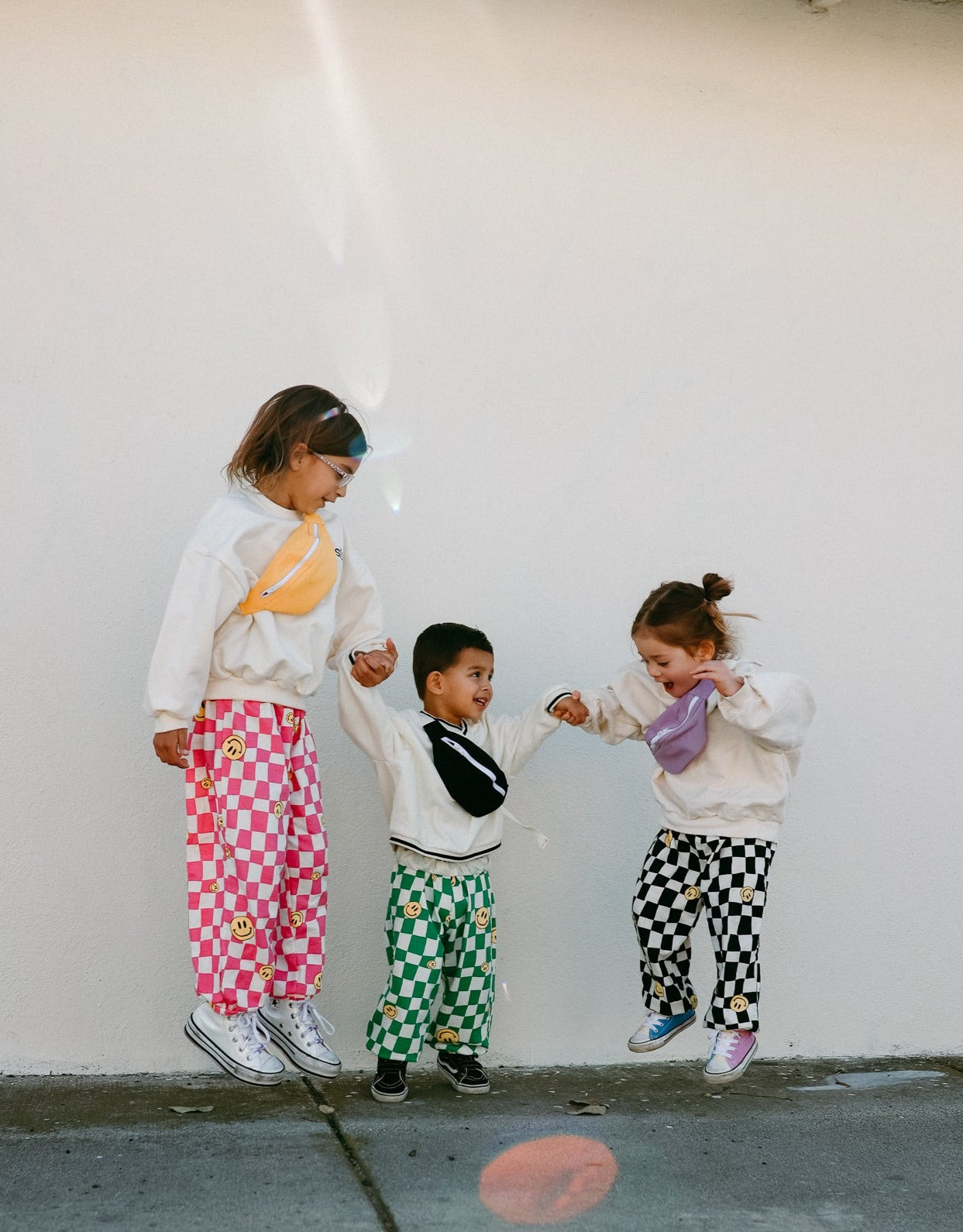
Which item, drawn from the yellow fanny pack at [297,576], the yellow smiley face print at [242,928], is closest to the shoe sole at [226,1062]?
the yellow smiley face print at [242,928]

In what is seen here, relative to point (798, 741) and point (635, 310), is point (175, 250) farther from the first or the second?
point (798, 741)

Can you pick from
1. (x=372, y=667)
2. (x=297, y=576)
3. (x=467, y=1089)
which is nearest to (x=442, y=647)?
(x=372, y=667)

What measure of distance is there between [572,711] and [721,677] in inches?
16.8

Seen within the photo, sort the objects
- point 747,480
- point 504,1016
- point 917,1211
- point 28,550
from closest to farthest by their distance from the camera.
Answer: point 917,1211
point 28,550
point 504,1016
point 747,480

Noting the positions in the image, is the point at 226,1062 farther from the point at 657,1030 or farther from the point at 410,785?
the point at 657,1030

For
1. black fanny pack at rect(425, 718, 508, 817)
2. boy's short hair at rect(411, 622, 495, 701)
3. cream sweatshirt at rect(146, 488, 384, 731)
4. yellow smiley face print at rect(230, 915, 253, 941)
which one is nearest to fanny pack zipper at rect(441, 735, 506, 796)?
black fanny pack at rect(425, 718, 508, 817)

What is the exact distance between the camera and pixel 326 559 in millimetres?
2857

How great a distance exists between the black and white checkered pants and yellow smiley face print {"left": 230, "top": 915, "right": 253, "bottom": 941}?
3.14ft

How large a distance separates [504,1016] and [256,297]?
6.61ft

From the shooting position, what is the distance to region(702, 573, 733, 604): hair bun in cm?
301

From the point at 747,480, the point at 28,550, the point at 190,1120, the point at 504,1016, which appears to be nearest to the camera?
the point at 190,1120

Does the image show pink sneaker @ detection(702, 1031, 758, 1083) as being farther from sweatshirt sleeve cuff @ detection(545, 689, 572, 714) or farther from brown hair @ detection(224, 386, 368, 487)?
brown hair @ detection(224, 386, 368, 487)

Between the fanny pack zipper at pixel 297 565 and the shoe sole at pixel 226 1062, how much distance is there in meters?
0.96

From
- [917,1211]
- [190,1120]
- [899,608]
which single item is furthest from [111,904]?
[899,608]
